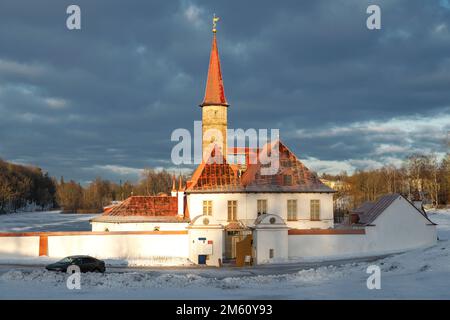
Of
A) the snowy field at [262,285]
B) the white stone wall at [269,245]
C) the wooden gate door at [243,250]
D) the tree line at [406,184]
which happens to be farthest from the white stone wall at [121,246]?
the tree line at [406,184]

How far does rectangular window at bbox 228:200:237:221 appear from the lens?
42.9 metres

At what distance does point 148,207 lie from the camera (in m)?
46.7

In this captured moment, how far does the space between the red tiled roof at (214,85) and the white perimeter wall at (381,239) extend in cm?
2232

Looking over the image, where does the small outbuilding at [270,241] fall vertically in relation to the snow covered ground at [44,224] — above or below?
above

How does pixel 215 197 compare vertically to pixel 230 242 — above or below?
above

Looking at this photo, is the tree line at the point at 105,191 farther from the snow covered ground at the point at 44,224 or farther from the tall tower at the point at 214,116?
the tall tower at the point at 214,116

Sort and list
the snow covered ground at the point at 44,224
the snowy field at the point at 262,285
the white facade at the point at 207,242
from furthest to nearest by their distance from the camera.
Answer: the snow covered ground at the point at 44,224 < the white facade at the point at 207,242 < the snowy field at the point at 262,285

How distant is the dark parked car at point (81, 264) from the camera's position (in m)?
30.5

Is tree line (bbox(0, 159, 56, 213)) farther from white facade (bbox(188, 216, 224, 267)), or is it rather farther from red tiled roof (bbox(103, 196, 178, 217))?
white facade (bbox(188, 216, 224, 267))
